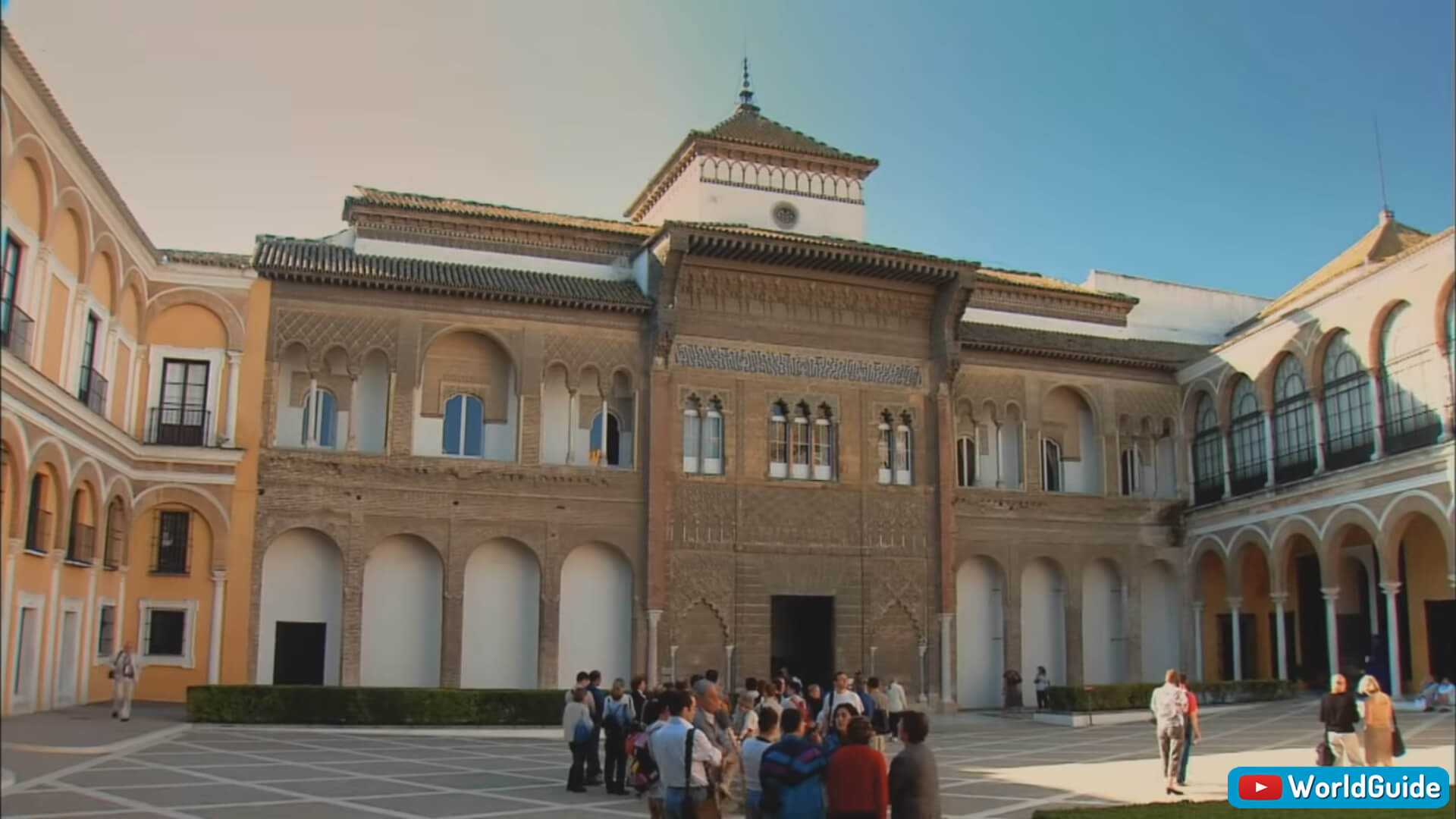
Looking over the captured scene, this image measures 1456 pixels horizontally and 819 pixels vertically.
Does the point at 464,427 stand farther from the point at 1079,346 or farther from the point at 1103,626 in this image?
the point at 1103,626

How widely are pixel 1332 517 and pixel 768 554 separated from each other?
11.6m

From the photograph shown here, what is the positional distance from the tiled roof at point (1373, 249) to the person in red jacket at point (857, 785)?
81.5ft

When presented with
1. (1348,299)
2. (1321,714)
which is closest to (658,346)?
(1348,299)

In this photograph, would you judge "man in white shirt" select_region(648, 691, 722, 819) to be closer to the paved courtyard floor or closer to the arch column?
the paved courtyard floor

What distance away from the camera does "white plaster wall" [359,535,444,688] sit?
24344 millimetres

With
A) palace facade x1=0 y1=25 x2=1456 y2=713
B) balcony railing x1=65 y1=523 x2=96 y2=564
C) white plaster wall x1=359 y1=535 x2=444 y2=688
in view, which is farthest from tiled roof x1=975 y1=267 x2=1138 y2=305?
balcony railing x1=65 y1=523 x2=96 y2=564

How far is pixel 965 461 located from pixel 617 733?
17.6m

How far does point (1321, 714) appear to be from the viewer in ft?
42.7

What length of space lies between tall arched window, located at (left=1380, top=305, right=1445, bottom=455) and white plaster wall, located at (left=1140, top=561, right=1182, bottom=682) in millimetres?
7450

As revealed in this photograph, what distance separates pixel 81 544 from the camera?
67.5 ft

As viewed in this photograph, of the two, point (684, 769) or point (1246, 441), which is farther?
point (1246, 441)

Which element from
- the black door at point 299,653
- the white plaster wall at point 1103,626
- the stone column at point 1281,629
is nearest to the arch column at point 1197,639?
the white plaster wall at point 1103,626

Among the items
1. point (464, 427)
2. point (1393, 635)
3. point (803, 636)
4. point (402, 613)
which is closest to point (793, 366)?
point (803, 636)

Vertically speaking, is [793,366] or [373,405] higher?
[793,366]
